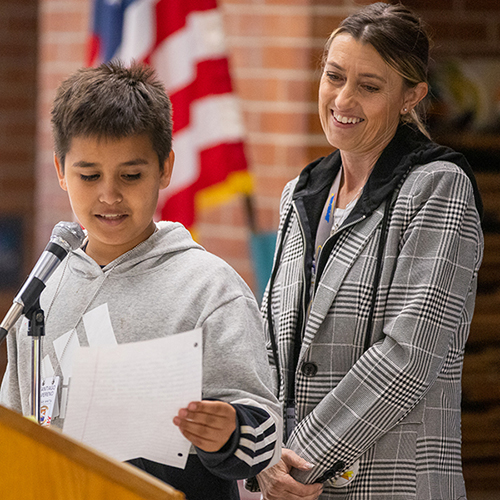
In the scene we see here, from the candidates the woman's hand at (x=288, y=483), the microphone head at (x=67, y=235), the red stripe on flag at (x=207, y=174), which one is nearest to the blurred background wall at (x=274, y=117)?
the red stripe on flag at (x=207, y=174)

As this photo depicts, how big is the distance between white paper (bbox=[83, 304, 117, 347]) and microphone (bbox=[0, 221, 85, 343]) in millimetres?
122

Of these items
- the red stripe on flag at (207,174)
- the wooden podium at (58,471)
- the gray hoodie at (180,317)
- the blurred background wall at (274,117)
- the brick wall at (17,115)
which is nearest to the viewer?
the wooden podium at (58,471)

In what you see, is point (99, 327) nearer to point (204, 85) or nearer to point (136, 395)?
point (136, 395)

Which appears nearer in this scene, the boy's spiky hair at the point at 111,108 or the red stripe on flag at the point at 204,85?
the boy's spiky hair at the point at 111,108

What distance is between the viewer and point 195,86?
2812 millimetres

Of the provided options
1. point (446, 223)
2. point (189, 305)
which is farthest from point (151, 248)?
point (446, 223)

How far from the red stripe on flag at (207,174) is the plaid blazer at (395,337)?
3.97 ft

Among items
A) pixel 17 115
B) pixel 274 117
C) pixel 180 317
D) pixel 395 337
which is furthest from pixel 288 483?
pixel 17 115

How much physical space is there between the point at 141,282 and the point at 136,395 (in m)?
0.24

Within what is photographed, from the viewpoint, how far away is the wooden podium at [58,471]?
2.46ft

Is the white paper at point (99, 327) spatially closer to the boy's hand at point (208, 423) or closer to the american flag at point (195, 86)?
the boy's hand at point (208, 423)

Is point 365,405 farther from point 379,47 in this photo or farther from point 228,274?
point 379,47

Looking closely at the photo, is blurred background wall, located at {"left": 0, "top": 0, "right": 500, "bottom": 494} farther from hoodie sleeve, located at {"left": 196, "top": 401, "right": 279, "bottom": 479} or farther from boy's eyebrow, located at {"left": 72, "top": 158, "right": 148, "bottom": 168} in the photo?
hoodie sleeve, located at {"left": 196, "top": 401, "right": 279, "bottom": 479}

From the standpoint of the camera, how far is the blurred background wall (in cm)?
303
